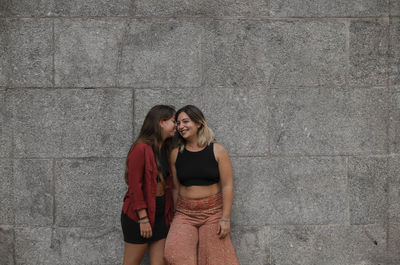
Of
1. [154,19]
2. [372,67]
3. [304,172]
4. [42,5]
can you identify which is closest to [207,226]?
[304,172]

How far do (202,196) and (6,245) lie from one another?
2548mm

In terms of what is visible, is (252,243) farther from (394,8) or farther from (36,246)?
(394,8)

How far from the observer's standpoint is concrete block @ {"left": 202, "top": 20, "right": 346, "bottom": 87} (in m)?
4.04

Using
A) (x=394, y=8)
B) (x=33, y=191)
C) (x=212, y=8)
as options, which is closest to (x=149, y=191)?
(x=33, y=191)

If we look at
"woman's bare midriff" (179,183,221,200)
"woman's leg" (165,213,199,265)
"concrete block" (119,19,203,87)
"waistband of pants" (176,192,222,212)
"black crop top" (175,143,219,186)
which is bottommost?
"woman's leg" (165,213,199,265)

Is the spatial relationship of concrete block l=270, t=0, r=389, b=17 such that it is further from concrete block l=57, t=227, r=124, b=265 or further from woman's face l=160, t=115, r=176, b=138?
concrete block l=57, t=227, r=124, b=265

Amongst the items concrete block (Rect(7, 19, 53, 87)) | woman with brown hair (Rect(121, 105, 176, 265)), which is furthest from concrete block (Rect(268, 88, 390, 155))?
concrete block (Rect(7, 19, 53, 87))

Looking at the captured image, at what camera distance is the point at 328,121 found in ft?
13.4

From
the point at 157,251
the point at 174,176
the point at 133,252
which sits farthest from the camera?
the point at 174,176

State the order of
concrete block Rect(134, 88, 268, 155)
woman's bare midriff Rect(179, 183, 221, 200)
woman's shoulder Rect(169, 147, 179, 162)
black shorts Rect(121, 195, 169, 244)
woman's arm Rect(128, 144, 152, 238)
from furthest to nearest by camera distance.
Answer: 1. concrete block Rect(134, 88, 268, 155)
2. woman's shoulder Rect(169, 147, 179, 162)
3. woman's bare midriff Rect(179, 183, 221, 200)
4. black shorts Rect(121, 195, 169, 244)
5. woman's arm Rect(128, 144, 152, 238)

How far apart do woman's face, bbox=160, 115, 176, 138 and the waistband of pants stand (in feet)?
2.31

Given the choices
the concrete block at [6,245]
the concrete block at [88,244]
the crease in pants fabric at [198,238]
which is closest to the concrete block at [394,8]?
the crease in pants fabric at [198,238]

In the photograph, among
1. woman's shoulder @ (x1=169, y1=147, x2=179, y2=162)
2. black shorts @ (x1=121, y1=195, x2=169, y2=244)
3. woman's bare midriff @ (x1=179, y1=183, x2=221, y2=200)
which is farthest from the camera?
woman's shoulder @ (x1=169, y1=147, x2=179, y2=162)

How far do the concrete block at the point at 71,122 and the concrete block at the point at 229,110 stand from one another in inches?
10.1
